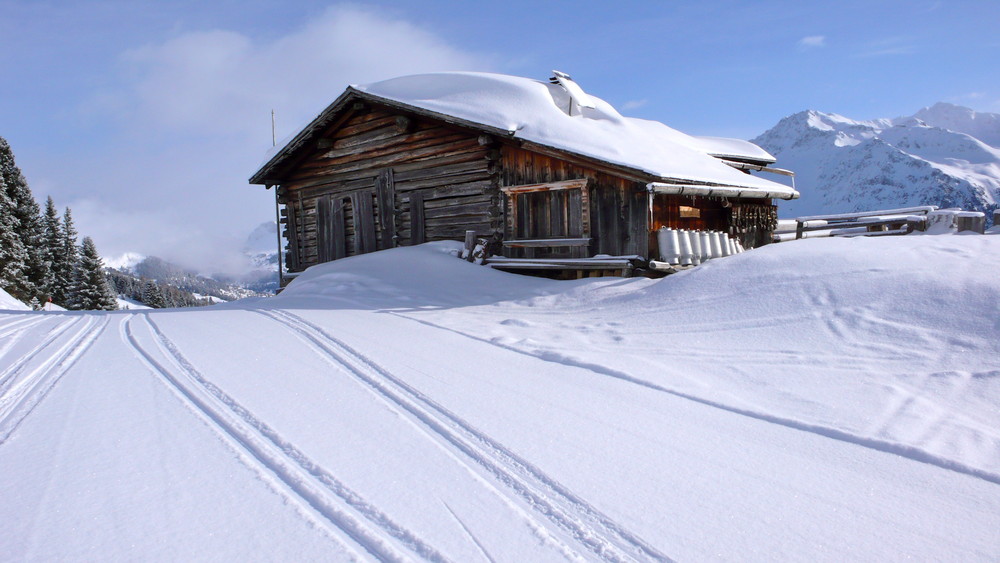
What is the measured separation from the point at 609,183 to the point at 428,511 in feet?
32.4

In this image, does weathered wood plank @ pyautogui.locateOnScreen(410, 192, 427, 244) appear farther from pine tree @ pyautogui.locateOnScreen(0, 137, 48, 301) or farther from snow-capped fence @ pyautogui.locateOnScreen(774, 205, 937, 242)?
pine tree @ pyautogui.locateOnScreen(0, 137, 48, 301)

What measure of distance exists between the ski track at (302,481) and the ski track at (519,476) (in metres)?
0.66

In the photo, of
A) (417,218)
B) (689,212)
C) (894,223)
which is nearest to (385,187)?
(417,218)

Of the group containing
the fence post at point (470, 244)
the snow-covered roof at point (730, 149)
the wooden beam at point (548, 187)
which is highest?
the snow-covered roof at point (730, 149)

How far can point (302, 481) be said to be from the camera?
2.98 m

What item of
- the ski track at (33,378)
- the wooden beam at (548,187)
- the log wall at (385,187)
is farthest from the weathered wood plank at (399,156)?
the ski track at (33,378)

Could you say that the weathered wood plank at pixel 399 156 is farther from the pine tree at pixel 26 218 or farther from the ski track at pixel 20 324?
the pine tree at pixel 26 218

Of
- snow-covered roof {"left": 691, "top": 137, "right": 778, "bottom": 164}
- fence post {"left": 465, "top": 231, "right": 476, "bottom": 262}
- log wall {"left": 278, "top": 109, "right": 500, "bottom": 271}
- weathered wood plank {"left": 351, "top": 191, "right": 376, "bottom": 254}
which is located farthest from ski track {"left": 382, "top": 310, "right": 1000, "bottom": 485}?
snow-covered roof {"left": 691, "top": 137, "right": 778, "bottom": 164}

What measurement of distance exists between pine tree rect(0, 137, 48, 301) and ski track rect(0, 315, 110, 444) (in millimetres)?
34311

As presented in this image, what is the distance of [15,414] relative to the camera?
4.08 meters

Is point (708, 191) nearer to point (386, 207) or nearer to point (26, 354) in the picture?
point (386, 207)

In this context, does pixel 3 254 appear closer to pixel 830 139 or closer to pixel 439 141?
pixel 439 141

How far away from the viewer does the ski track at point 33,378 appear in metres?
4.08

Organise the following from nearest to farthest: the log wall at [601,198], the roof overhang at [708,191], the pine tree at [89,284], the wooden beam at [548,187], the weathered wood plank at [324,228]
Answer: the roof overhang at [708,191], the log wall at [601,198], the wooden beam at [548,187], the weathered wood plank at [324,228], the pine tree at [89,284]
